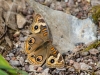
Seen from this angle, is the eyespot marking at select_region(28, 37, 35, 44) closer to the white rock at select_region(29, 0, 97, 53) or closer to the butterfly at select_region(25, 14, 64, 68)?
the butterfly at select_region(25, 14, 64, 68)

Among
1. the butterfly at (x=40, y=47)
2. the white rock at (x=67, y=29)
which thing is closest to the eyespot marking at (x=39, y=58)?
the butterfly at (x=40, y=47)

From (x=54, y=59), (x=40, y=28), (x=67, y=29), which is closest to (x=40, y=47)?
(x=40, y=28)

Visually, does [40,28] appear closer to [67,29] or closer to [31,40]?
[31,40]

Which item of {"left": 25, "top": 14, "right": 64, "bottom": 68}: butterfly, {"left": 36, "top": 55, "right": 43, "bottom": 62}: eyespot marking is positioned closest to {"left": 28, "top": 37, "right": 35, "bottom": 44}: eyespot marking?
{"left": 25, "top": 14, "right": 64, "bottom": 68}: butterfly

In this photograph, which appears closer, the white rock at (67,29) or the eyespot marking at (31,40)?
the eyespot marking at (31,40)

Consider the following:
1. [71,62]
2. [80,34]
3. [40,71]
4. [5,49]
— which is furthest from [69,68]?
[5,49]

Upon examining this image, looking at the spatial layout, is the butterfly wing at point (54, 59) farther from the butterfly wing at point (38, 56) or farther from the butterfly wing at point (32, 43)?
the butterfly wing at point (32, 43)
